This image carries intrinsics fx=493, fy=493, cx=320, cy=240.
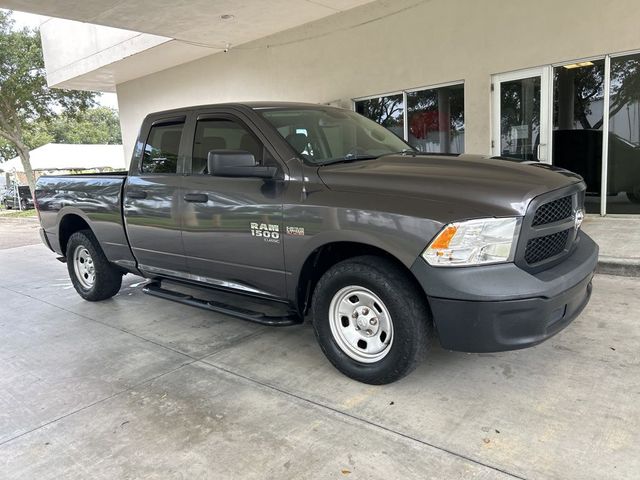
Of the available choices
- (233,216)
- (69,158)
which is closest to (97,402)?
(233,216)

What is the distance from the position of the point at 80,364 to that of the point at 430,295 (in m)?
2.95

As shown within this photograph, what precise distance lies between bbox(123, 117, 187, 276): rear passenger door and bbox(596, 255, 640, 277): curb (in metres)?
4.75

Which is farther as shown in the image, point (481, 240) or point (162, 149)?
point (162, 149)

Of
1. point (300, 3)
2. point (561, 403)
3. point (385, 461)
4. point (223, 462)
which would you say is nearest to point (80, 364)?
point (223, 462)

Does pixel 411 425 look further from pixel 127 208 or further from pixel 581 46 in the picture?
pixel 581 46

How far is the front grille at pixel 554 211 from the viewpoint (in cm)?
296

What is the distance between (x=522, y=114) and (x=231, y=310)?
7.08 meters

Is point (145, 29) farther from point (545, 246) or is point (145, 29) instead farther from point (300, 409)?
point (545, 246)

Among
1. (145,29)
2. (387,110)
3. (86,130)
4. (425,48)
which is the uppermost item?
(86,130)

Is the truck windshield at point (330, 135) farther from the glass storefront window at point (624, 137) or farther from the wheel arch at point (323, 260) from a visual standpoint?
the glass storefront window at point (624, 137)

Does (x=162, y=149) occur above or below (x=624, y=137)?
above

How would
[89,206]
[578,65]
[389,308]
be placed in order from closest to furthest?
[389,308]
[89,206]
[578,65]

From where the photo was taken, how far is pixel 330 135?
13.7ft

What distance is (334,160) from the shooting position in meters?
3.75
